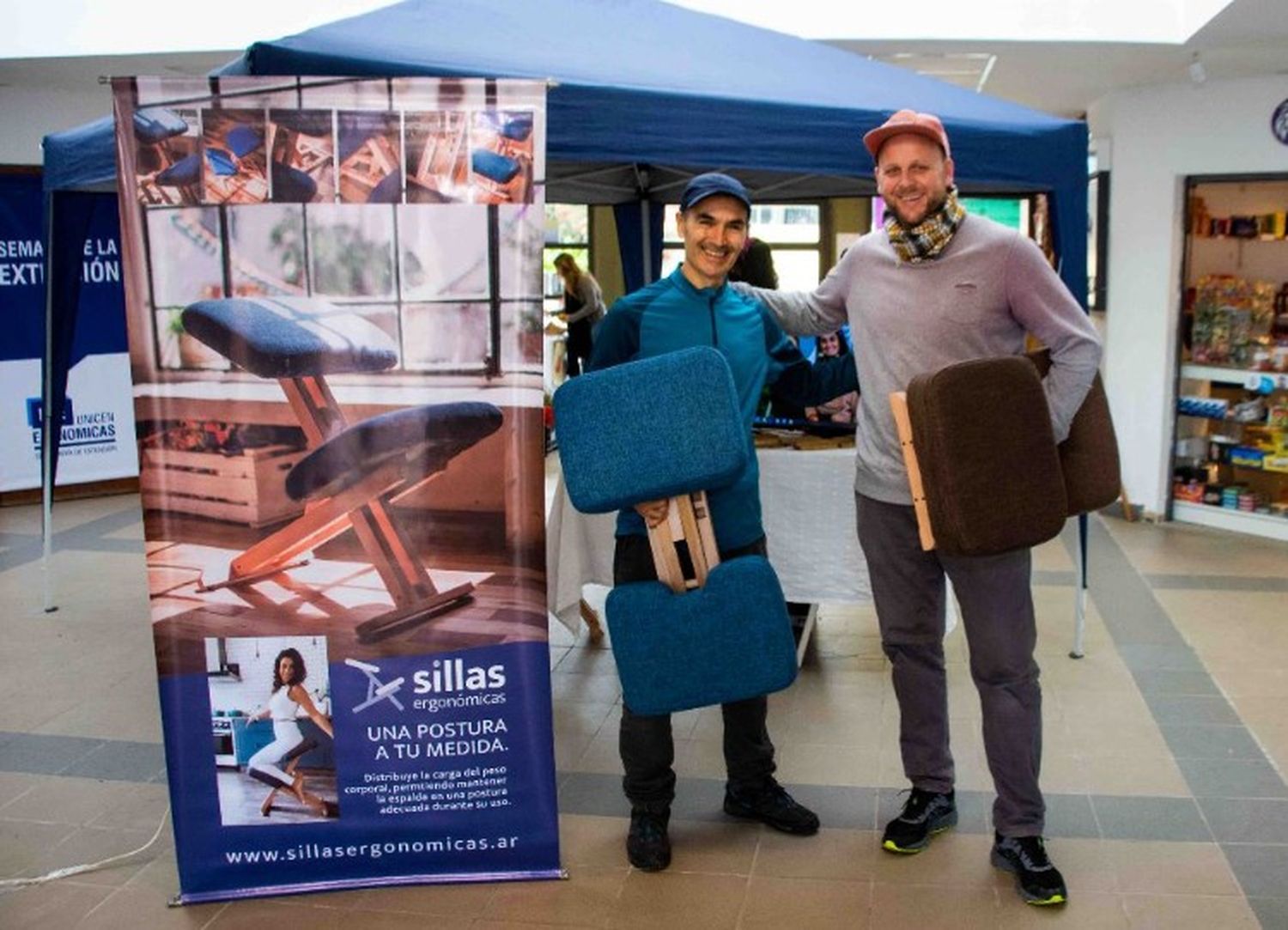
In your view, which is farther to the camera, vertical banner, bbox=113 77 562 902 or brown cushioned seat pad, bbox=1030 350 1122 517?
brown cushioned seat pad, bbox=1030 350 1122 517

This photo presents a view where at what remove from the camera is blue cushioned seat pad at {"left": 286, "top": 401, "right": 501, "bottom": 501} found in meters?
2.48

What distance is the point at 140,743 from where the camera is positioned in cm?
365

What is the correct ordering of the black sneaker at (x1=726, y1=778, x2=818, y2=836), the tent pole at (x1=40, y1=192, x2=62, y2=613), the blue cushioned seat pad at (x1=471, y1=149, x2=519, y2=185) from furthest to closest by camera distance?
the tent pole at (x1=40, y1=192, x2=62, y2=613), the black sneaker at (x1=726, y1=778, x2=818, y2=836), the blue cushioned seat pad at (x1=471, y1=149, x2=519, y2=185)

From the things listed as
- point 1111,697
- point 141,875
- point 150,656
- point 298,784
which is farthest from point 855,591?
point 150,656

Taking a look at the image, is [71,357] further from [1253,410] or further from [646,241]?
[1253,410]

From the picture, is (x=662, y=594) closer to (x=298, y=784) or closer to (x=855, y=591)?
(x=298, y=784)

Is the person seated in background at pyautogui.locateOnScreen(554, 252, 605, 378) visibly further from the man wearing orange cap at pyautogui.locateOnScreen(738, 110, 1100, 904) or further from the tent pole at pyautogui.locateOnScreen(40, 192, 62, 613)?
the man wearing orange cap at pyautogui.locateOnScreen(738, 110, 1100, 904)

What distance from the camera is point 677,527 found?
2576 mm

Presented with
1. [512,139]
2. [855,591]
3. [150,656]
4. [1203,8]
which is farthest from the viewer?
[1203,8]

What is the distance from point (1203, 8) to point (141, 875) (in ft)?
15.9

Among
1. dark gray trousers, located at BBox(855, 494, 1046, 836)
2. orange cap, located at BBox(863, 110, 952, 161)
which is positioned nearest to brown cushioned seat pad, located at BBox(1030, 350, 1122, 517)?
dark gray trousers, located at BBox(855, 494, 1046, 836)

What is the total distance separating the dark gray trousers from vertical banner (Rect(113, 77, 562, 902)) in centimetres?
76

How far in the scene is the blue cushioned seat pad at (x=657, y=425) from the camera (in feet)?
8.08

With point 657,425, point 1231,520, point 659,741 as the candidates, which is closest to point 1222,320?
point 1231,520
